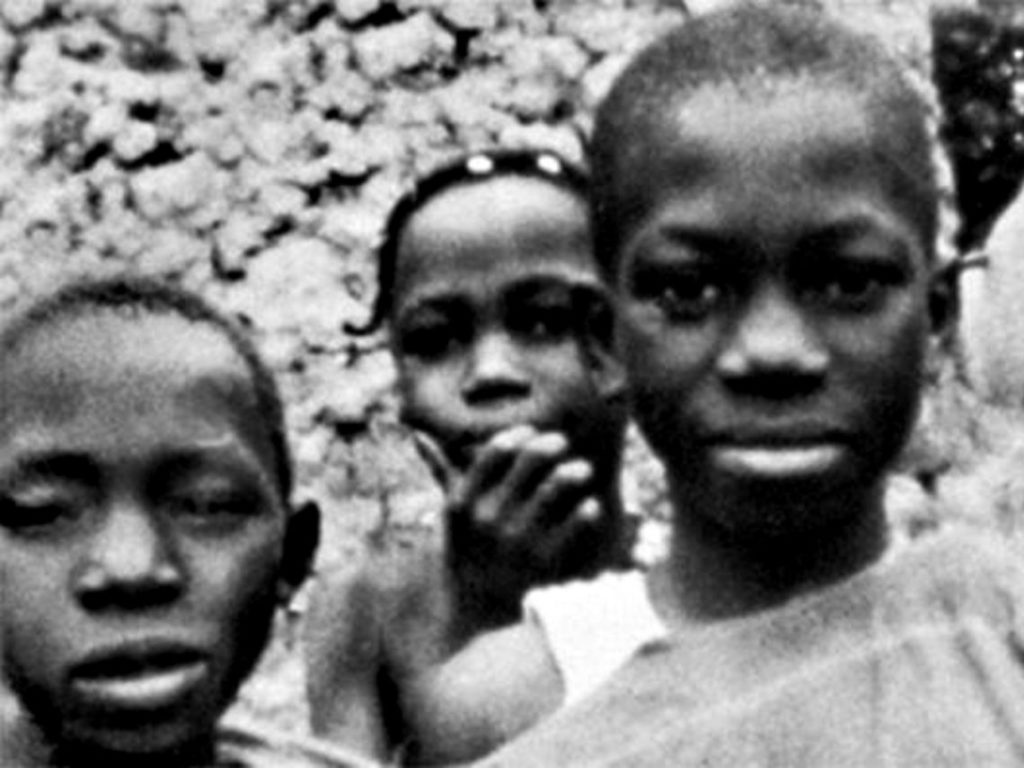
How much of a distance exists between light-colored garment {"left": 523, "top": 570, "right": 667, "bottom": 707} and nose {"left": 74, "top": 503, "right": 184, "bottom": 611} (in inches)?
12.8

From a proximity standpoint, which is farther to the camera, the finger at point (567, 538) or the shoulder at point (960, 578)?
the finger at point (567, 538)

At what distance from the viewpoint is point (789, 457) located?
2863mm

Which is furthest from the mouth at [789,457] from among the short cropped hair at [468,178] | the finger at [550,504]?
the short cropped hair at [468,178]

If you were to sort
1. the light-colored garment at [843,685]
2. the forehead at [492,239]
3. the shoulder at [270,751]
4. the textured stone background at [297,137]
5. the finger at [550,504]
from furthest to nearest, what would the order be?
the textured stone background at [297,137] < the forehead at [492,239] < the finger at [550,504] < the shoulder at [270,751] < the light-colored garment at [843,685]

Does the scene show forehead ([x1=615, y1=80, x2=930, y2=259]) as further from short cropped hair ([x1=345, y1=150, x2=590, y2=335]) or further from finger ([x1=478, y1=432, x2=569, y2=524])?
short cropped hair ([x1=345, y1=150, x2=590, y2=335])

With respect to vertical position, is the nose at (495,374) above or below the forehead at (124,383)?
below

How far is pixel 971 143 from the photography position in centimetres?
1187

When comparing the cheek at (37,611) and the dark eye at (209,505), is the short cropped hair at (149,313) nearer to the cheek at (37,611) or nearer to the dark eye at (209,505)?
the dark eye at (209,505)

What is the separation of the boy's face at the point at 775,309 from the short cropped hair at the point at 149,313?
0.47 metres

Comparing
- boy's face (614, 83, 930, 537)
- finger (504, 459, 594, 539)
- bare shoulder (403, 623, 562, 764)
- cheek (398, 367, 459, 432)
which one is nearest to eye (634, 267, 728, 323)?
boy's face (614, 83, 930, 537)

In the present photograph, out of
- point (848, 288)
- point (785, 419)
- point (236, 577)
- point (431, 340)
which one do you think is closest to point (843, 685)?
point (785, 419)

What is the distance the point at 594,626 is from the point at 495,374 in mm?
755

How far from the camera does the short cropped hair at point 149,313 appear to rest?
10.8 feet

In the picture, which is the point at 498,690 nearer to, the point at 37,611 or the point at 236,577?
the point at 236,577
